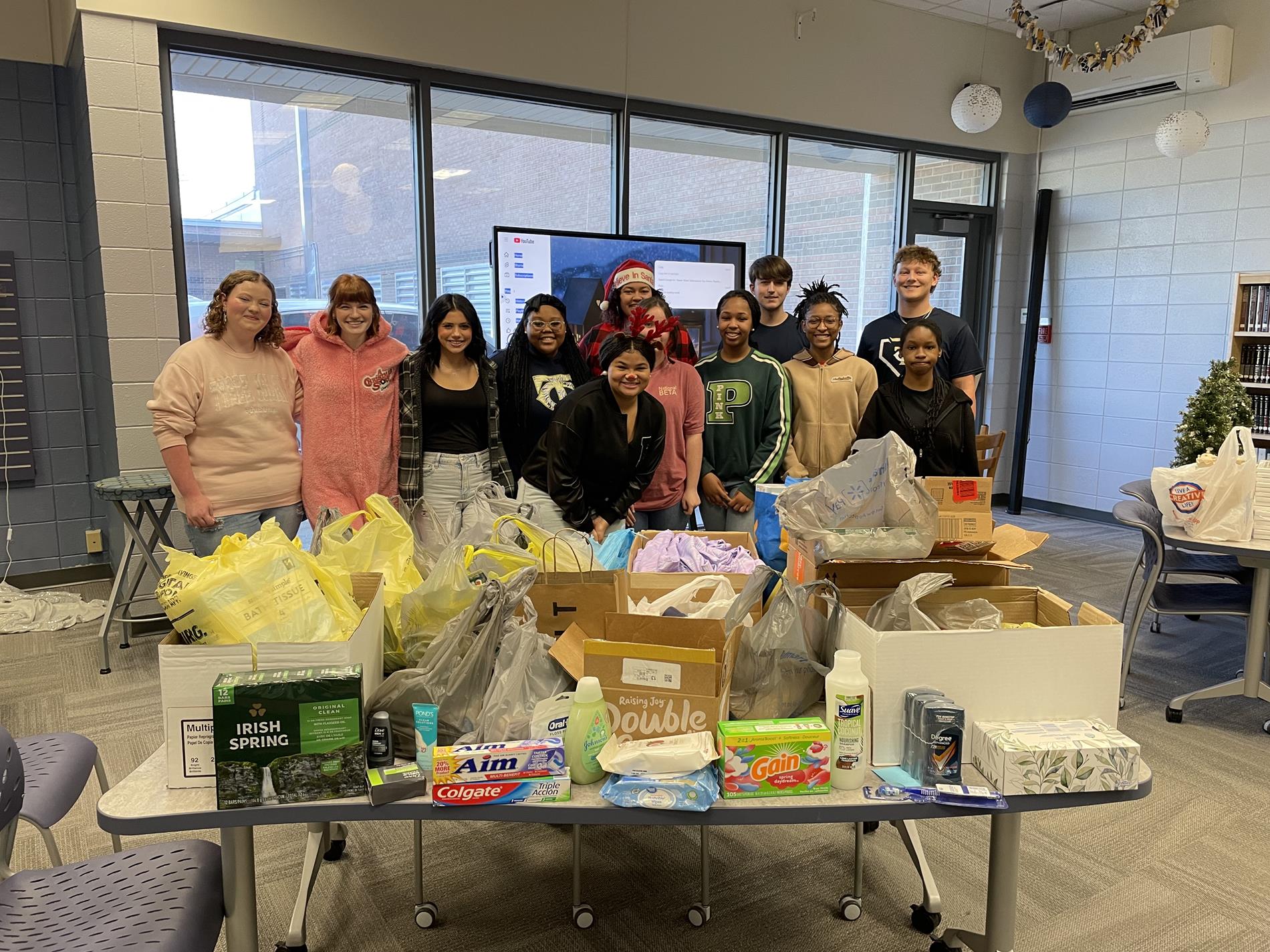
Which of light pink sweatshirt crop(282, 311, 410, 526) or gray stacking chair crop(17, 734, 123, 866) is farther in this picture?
light pink sweatshirt crop(282, 311, 410, 526)

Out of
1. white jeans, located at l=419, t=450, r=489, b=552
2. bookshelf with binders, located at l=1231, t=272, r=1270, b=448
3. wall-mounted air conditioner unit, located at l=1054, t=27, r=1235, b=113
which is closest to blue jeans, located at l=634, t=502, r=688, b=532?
white jeans, located at l=419, t=450, r=489, b=552

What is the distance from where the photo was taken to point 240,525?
3.17 metres

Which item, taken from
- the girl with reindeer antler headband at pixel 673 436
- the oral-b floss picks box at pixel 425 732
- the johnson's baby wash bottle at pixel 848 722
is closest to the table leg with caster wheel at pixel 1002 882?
the johnson's baby wash bottle at pixel 848 722

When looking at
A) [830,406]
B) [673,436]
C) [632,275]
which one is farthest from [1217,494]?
[632,275]

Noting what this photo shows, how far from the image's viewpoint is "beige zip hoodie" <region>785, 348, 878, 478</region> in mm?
3467

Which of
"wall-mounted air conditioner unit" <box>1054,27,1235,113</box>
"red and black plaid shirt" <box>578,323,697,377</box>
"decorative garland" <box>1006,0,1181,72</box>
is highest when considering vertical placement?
"wall-mounted air conditioner unit" <box>1054,27,1235,113</box>

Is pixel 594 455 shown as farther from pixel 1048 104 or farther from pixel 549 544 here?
pixel 1048 104

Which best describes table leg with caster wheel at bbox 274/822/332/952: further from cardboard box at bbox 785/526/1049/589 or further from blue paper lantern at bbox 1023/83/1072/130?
blue paper lantern at bbox 1023/83/1072/130

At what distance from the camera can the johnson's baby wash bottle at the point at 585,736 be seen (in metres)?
1.43

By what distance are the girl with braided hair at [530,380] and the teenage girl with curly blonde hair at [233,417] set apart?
2.52ft

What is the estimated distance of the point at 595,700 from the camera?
1.44 m

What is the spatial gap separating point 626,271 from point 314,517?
153cm

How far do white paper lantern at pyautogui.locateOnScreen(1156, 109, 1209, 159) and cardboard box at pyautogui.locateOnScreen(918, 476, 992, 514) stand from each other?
474cm

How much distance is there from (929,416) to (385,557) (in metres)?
1.96
